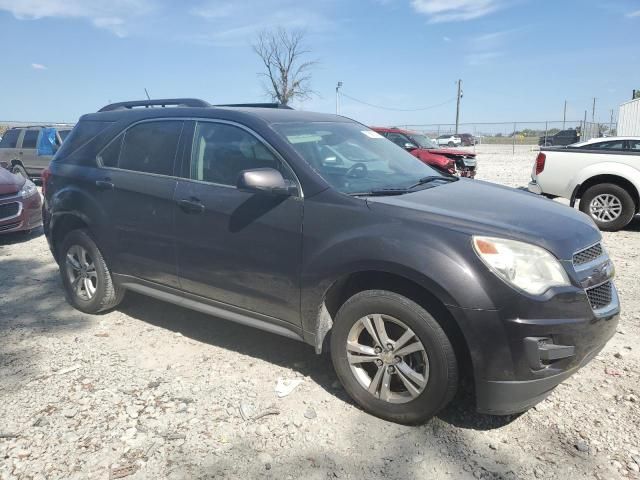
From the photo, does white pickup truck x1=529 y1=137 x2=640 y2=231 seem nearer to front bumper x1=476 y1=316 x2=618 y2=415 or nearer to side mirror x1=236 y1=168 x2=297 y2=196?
front bumper x1=476 y1=316 x2=618 y2=415

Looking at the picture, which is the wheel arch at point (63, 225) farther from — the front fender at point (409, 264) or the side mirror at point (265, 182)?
the front fender at point (409, 264)

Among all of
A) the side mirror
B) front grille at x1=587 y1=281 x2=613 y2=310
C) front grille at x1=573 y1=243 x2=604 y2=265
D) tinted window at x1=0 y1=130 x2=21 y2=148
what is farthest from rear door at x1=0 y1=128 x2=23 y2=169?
front grille at x1=587 y1=281 x2=613 y2=310

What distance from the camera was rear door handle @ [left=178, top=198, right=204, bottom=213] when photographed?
3467 millimetres

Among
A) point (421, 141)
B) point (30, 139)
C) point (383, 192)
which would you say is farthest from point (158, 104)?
point (30, 139)

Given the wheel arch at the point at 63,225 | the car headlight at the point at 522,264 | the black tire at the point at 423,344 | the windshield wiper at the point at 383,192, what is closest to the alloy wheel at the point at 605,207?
the windshield wiper at the point at 383,192

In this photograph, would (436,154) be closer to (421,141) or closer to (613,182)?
(421,141)

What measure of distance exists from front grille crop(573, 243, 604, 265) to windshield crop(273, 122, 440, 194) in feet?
3.81

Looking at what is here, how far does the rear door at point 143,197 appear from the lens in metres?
3.72

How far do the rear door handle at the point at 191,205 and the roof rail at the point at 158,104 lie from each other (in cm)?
88

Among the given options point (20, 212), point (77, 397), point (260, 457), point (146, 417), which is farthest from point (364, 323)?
point (20, 212)

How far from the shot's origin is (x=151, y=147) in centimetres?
394

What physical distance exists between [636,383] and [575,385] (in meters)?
0.42

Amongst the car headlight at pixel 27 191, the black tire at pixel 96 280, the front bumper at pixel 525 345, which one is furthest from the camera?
the car headlight at pixel 27 191

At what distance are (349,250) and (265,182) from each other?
0.65 meters
